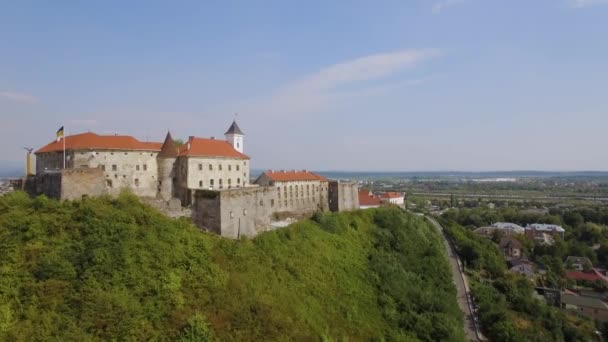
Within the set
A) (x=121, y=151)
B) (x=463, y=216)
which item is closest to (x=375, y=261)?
(x=121, y=151)

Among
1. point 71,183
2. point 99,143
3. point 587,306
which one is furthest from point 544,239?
point 71,183

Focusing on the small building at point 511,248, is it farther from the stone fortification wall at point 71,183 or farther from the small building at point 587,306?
the stone fortification wall at point 71,183

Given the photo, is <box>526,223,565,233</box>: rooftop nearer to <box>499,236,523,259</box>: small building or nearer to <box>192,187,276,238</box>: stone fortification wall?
<box>499,236,523,259</box>: small building

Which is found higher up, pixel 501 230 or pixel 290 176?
pixel 290 176

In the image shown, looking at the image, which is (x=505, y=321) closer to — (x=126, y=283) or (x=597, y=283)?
(x=126, y=283)

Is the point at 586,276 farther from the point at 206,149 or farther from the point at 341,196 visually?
the point at 206,149

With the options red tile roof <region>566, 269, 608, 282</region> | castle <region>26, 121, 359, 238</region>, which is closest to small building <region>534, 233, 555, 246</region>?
red tile roof <region>566, 269, 608, 282</region>
